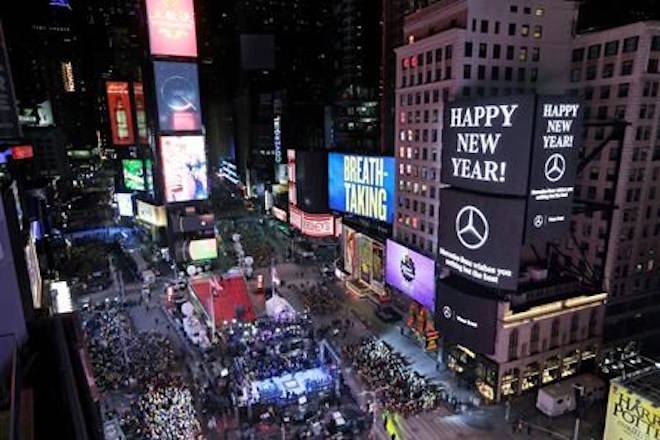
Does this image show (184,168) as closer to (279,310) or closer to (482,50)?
(279,310)

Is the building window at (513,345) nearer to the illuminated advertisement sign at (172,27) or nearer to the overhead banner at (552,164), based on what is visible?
the overhead banner at (552,164)

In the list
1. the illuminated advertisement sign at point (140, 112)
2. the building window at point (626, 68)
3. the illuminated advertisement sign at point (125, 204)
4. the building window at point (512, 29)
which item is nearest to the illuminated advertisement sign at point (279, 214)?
the illuminated advertisement sign at point (125, 204)

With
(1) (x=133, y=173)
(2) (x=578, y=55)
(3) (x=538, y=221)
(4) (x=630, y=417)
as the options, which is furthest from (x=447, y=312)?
(1) (x=133, y=173)

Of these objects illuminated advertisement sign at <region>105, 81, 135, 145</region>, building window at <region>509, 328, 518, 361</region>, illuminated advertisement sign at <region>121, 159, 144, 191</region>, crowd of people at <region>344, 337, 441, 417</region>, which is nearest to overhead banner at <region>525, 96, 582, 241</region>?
building window at <region>509, 328, 518, 361</region>

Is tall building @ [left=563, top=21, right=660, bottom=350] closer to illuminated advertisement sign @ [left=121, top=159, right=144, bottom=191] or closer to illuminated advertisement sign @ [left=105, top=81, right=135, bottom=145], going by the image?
illuminated advertisement sign @ [left=121, top=159, right=144, bottom=191]

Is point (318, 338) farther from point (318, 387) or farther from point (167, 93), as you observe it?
point (167, 93)

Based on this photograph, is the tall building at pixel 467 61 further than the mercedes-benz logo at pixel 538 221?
Yes

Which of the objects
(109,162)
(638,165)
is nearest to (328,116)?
(638,165)
